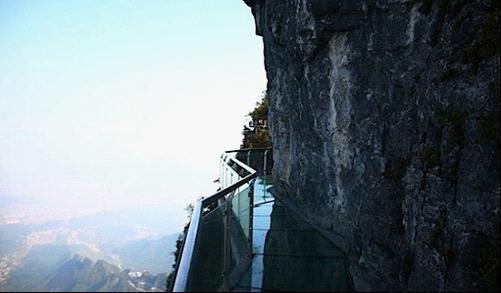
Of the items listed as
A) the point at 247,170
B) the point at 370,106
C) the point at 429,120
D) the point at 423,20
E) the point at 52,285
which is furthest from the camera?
the point at 247,170

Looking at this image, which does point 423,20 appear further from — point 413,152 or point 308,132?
point 308,132

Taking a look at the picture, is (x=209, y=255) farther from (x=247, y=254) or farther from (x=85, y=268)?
(x=247, y=254)

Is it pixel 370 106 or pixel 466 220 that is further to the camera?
pixel 370 106

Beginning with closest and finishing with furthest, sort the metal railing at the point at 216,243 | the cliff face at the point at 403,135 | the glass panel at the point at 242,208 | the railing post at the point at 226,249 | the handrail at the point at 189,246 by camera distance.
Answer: the handrail at the point at 189,246, the metal railing at the point at 216,243, the railing post at the point at 226,249, the cliff face at the point at 403,135, the glass panel at the point at 242,208

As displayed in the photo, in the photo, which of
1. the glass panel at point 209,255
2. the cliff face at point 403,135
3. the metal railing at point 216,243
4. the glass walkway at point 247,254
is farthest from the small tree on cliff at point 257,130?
the glass panel at point 209,255

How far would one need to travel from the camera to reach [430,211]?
4.78 metres

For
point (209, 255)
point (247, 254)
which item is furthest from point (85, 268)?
point (247, 254)

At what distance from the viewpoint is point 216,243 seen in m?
3.86

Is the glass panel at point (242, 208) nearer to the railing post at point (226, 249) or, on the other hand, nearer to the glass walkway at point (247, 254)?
the glass walkway at point (247, 254)

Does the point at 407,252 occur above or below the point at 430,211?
below

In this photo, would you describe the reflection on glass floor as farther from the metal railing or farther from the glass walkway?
the metal railing

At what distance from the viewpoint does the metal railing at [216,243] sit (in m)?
3.05

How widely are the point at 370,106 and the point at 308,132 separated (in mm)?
2645

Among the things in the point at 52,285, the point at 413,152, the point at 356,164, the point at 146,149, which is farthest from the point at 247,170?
the point at 146,149
